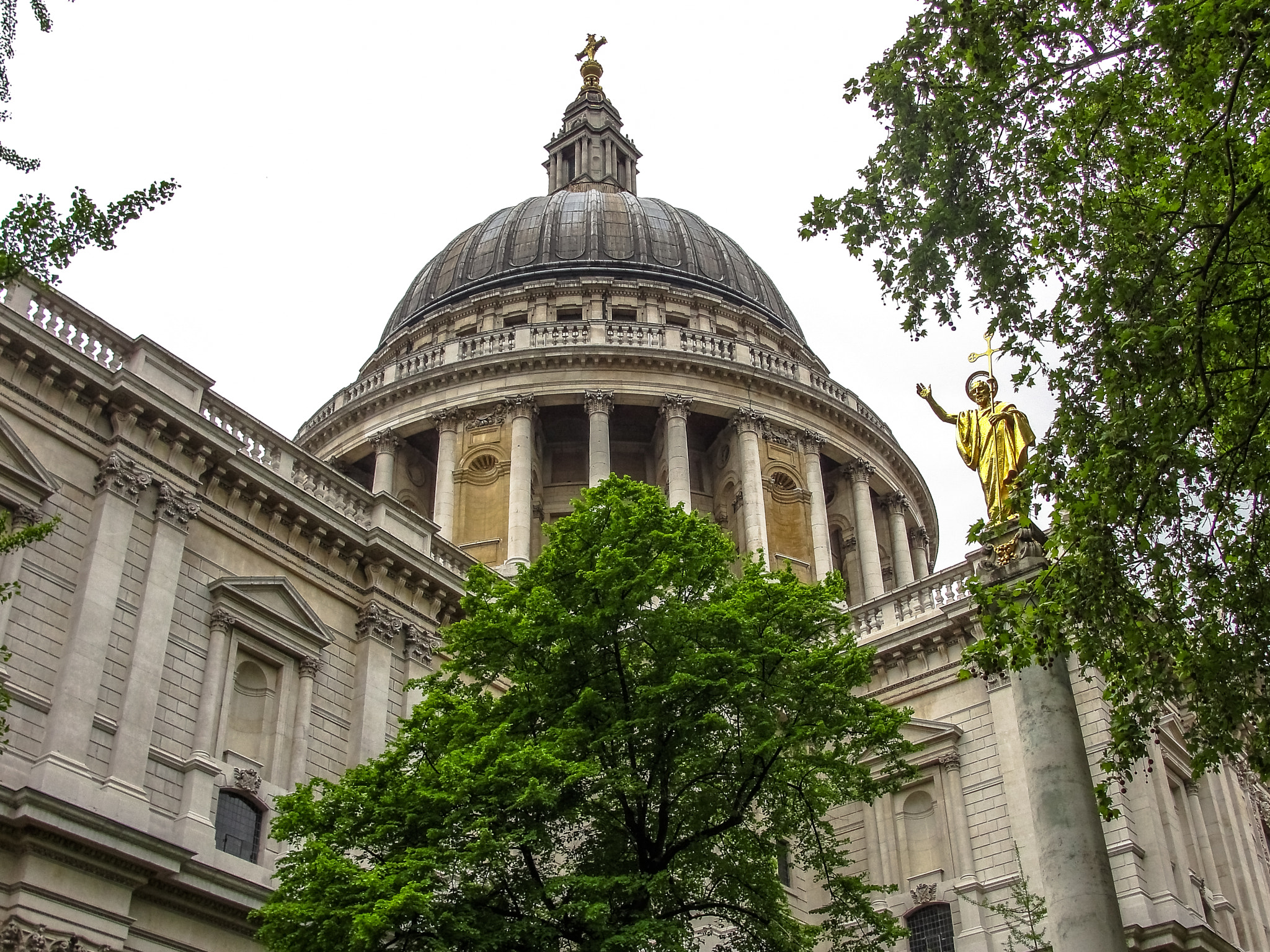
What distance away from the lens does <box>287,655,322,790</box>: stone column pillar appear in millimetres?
23031

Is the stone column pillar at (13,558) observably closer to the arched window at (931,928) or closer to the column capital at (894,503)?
the arched window at (931,928)

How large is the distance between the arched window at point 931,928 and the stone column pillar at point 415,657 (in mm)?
10768

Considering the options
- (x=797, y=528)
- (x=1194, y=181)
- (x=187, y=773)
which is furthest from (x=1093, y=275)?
(x=797, y=528)

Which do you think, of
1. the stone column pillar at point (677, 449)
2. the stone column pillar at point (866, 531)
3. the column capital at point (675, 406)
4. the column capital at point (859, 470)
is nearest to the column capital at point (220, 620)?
the stone column pillar at point (677, 449)

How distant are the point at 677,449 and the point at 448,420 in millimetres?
8133

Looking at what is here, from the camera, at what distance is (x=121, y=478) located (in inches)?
861

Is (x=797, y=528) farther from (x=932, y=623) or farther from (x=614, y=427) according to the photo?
(x=932, y=623)

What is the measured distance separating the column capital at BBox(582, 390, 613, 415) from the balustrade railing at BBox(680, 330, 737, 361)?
139 inches

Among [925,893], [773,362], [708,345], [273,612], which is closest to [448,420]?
[708,345]

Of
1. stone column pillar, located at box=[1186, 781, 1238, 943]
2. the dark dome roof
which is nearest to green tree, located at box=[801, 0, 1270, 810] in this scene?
stone column pillar, located at box=[1186, 781, 1238, 943]

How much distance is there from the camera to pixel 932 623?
30125mm

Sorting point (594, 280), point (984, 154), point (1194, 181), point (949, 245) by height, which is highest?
point (594, 280)

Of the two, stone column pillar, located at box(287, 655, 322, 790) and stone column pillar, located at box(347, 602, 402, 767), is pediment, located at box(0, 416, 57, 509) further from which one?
stone column pillar, located at box(347, 602, 402, 767)

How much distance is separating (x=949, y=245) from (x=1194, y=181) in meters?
3.59
